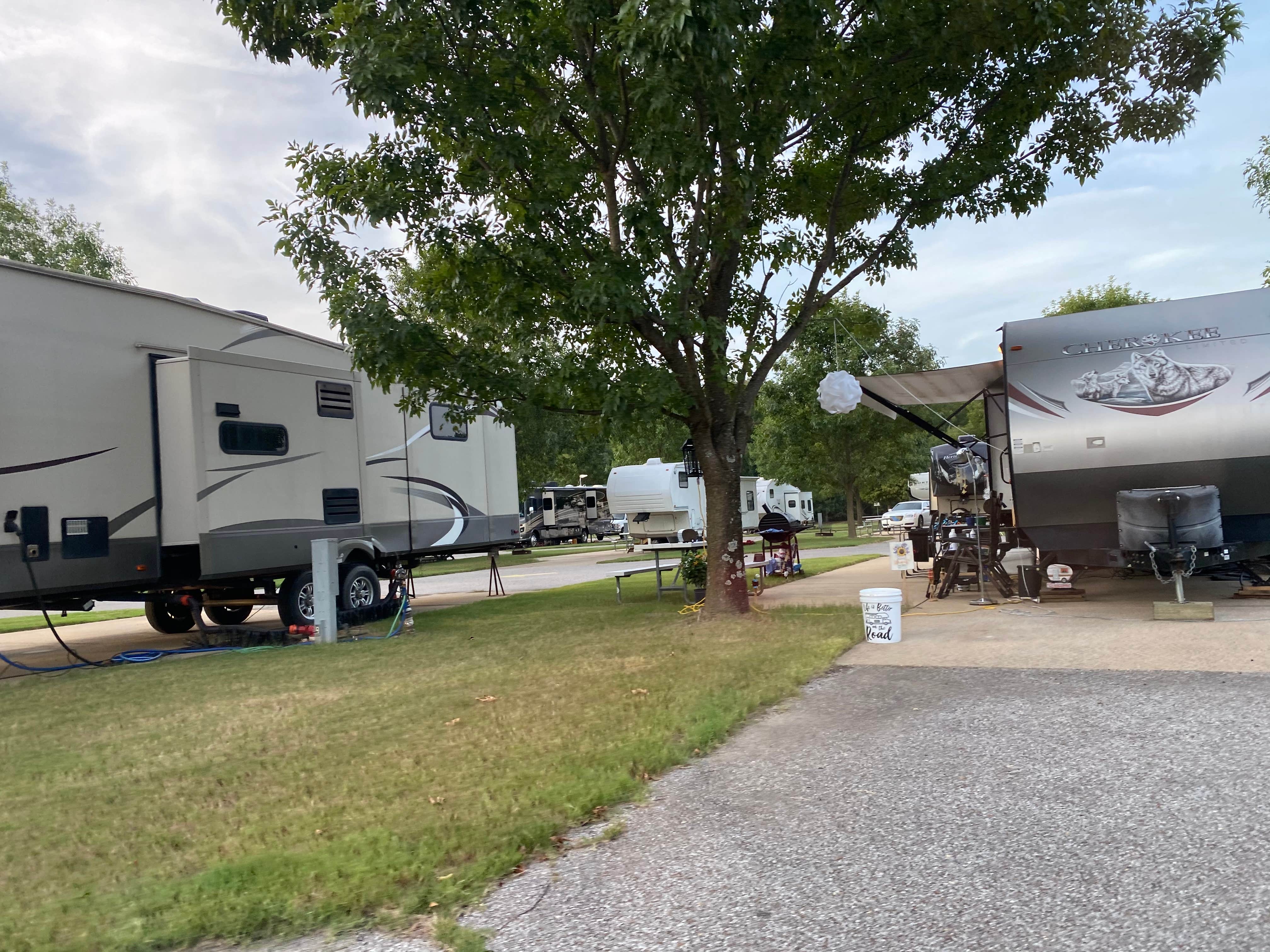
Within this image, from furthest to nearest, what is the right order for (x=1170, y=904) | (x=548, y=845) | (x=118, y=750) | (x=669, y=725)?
(x=118, y=750) < (x=669, y=725) < (x=548, y=845) < (x=1170, y=904)

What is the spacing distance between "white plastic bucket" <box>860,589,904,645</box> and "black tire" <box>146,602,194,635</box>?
8688 mm

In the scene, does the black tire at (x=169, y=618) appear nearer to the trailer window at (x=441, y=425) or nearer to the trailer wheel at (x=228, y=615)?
the trailer wheel at (x=228, y=615)

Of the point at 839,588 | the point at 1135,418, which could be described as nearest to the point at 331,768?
the point at 1135,418

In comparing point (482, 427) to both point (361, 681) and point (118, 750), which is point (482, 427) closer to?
point (361, 681)

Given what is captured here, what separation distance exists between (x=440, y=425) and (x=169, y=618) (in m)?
4.38

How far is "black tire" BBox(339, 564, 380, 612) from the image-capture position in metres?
11.8

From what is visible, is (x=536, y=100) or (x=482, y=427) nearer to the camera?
(x=536, y=100)

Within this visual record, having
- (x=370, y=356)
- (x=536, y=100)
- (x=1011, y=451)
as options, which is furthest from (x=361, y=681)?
(x=1011, y=451)

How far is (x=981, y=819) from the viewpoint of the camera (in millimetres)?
3869

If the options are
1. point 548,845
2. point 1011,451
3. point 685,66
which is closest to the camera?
point 548,845

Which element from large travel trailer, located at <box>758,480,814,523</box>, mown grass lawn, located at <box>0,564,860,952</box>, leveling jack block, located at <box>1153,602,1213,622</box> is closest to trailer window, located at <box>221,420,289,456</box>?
mown grass lawn, located at <box>0,564,860,952</box>

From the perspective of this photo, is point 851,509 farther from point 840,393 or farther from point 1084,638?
point 1084,638

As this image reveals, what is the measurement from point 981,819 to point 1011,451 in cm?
666

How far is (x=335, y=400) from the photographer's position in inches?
466
